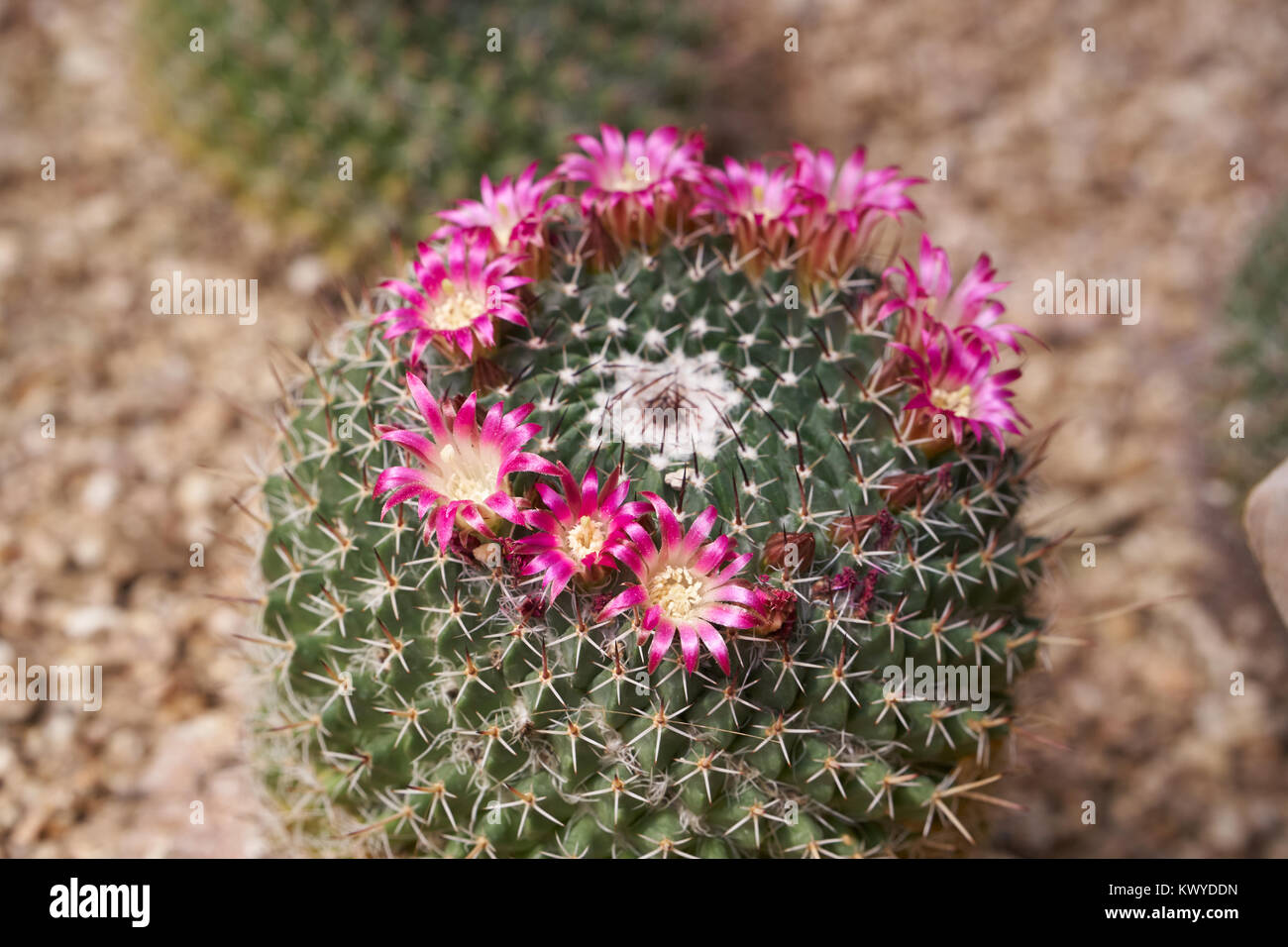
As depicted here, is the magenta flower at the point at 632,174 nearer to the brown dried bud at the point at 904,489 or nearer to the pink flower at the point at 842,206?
the pink flower at the point at 842,206

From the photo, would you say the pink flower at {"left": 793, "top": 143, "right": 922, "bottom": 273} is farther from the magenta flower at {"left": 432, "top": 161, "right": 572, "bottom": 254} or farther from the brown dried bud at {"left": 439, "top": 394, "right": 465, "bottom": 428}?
the brown dried bud at {"left": 439, "top": 394, "right": 465, "bottom": 428}

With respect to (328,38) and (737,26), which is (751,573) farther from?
(737,26)

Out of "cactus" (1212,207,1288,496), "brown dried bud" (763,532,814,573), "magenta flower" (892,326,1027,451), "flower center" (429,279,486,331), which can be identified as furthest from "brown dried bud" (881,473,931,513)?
"cactus" (1212,207,1288,496)

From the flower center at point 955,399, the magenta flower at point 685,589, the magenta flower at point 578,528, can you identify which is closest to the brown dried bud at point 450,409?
the magenta flower at point 578,528

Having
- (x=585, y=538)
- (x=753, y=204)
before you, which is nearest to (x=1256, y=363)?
(x=753, y=204)

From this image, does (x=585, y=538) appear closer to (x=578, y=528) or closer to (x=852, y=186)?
(x=578, y=528)

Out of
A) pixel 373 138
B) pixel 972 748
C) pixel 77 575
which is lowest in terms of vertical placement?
pixel 972 748

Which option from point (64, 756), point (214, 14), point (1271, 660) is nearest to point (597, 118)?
point (214, 14)
